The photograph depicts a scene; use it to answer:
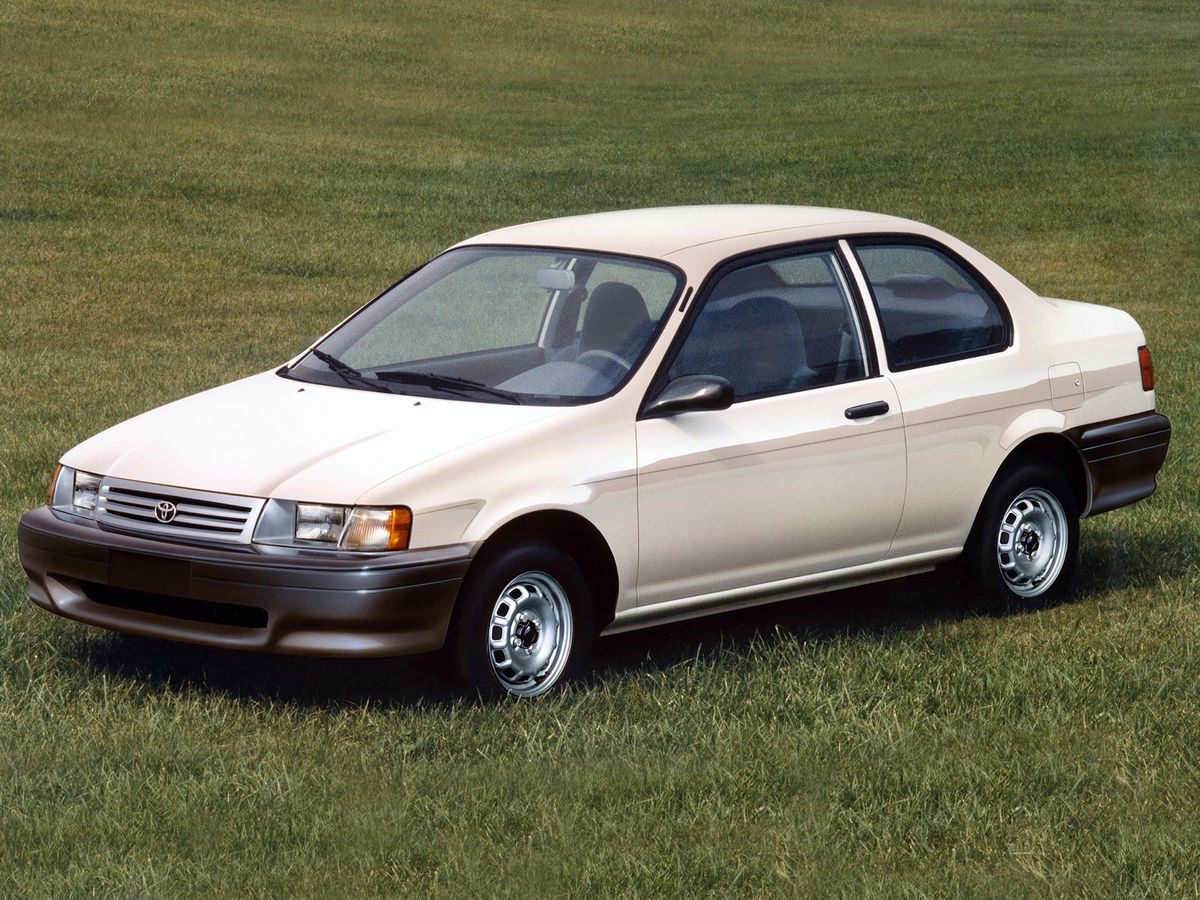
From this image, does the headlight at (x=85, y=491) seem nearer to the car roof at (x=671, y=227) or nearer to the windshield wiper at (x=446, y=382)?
the windshield wiper at (x=446, y=382)

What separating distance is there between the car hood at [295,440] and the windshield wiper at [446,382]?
0.34 feet

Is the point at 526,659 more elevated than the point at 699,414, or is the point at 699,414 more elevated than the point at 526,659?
the point at 699,414

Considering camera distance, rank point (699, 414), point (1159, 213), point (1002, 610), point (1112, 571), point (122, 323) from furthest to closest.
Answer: point (1159, 213), point (122, 323), point (1112, 571), point (1002, 610), point (699, 414)

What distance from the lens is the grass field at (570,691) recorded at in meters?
5.31

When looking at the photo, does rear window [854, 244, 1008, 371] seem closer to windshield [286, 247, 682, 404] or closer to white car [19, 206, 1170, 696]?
white car [19, 206, 1170, 696]

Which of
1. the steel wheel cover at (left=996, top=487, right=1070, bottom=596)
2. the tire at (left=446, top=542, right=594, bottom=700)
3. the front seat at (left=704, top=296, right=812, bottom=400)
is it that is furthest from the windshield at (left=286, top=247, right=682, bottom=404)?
the steel wheel cover at (left=996, top=487, right=1070, bottom=596)

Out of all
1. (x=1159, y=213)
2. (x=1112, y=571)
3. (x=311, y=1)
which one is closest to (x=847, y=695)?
(x=1112, y=571)

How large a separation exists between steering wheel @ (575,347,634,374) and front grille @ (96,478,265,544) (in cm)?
137

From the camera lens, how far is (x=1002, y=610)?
8.17 meters

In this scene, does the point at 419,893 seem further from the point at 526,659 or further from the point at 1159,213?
the point at 1159,213

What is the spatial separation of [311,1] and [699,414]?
48.4m

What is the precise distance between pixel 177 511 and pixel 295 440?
0.45m

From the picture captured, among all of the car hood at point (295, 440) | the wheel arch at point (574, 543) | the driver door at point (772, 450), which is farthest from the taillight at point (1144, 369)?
the car hood at point (295, 440)

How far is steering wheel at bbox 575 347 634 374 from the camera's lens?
22.8ft
